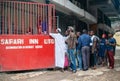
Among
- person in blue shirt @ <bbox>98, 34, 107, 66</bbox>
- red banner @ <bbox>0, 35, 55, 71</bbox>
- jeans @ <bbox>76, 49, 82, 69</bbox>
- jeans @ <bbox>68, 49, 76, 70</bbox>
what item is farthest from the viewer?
person in blue shirt @ <bbox>98, 34, 107, 66</bbox>

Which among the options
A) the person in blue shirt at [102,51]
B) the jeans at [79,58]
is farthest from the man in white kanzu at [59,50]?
the person in blue shirt at [102,51]

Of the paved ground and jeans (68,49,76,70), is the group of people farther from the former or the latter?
the paved ground

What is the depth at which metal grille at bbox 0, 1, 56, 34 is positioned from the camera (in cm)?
1305

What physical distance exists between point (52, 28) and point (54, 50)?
956 mm

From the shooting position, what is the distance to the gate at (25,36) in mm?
12742

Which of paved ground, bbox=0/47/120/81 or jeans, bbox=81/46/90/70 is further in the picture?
jeans, bbox=81/46/90/70

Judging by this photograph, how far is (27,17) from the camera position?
13711mm

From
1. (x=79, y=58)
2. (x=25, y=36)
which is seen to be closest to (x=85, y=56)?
(x=79, y=58)

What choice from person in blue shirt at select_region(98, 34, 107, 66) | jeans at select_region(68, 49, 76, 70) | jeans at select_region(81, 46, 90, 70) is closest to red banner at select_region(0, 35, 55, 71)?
jeans at select_region(68, 49, 76, 70)

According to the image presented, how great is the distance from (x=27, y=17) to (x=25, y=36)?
1.08 meters

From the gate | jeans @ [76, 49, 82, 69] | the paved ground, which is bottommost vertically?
the paved ground

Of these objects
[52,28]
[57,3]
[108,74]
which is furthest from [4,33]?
[57,3]

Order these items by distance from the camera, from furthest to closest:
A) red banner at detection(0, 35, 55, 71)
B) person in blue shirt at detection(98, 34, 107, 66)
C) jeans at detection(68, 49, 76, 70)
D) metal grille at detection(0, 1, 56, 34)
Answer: person in blue shirt at detection(98, 34, 107, 66), jeans at detection(68, 49, 76, 70), metal grille at detection(0, 1, 56, 34), red banner at detection(0, 35, 55, 71)

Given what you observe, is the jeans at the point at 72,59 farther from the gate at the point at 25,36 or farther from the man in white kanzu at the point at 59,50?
the gate at the point at 25,36
